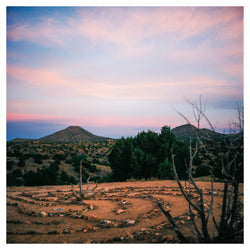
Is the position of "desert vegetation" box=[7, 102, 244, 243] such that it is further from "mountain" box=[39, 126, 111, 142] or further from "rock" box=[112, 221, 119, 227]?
"mountain" box=[39, 126, 111, 142]

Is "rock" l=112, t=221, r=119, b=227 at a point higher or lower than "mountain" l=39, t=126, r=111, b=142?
lower

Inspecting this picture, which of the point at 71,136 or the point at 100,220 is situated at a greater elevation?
the point at 71,136

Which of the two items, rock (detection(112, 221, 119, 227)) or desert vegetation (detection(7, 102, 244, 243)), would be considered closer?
desert vegetation (detection(7, 102, 244, 243))

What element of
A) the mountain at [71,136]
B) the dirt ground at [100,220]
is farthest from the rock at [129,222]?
the mountain at [71,136]

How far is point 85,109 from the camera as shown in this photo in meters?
8.20

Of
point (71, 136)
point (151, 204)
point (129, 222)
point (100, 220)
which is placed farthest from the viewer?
point (71, 136)

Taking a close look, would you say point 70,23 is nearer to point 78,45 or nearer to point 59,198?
point 78,45

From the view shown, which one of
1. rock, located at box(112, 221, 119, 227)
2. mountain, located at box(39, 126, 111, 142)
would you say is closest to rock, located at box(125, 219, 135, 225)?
rock, located at box(112, 221, 119, 227)

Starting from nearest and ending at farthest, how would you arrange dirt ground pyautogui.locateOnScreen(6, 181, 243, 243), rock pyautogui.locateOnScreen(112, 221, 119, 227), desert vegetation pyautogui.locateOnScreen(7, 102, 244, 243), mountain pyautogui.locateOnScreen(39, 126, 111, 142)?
1. desert vegetation pyautogui.locateOnScreen(7, 102, 244, 243)
2. dirt ground pyautogui.locateOnScreen(6, 181, 243, 243)
3. rock pyautogui.locateOnScreen(112, 221, 119, 227)
4. mountain pyautogui.locateOnScreen(39, 126, 111, 142)

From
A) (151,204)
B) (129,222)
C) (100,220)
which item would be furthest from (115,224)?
(151,204)

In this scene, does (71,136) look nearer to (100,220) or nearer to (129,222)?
(100,220)

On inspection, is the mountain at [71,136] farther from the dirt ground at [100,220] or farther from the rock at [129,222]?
the rock at [129,222]
